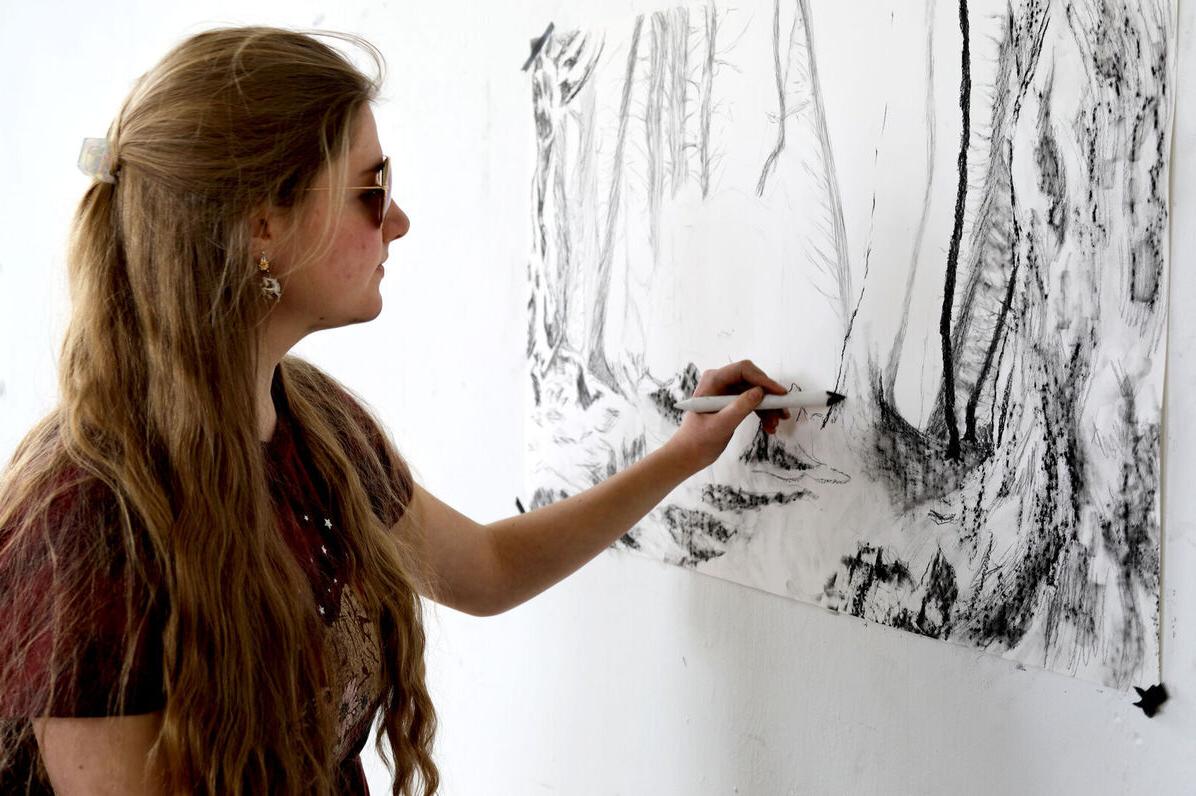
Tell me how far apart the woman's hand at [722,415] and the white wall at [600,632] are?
0.48 feet

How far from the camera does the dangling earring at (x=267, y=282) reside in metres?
0.86

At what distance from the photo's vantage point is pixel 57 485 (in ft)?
2.64

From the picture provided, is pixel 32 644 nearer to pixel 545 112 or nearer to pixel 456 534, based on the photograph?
pixel 456 534

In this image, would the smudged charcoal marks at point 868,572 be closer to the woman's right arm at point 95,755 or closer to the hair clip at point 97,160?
the woman's right arm at point 95,755

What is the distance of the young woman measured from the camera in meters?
0.78

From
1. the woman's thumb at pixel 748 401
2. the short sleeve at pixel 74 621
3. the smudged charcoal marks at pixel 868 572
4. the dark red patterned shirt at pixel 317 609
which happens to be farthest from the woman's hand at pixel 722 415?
the short sleeve at pixel 74 621

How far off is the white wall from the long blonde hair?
148 millimetres

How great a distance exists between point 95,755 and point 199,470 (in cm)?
22

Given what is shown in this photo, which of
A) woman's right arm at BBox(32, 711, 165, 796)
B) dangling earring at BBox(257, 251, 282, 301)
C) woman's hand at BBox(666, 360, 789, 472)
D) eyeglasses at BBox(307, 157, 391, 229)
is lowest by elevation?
woman's right arm at BBox(32, 711, 165, 796)

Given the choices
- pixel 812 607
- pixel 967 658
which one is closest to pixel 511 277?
pixel 812 607

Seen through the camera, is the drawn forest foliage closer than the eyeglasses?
Yes

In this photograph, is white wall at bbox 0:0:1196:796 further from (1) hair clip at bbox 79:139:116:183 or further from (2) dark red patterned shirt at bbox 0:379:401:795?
(2) dark red patterned shirt at bbox 0:379:401:795

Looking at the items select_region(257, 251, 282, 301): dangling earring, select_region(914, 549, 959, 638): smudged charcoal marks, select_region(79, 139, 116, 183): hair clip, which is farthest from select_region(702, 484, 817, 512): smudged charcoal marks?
select_region(79, 139, 116, 183): hair clip

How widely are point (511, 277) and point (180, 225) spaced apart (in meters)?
0.52
